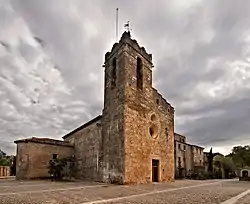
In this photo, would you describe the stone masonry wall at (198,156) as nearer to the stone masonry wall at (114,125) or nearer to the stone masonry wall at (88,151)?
the stone masonry wall at (88,151)

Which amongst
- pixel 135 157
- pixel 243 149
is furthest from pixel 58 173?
pixel 243 149

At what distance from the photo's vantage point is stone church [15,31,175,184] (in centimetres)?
2142

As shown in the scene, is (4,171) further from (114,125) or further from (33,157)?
(114,125)

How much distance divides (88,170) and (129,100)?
9.68 m

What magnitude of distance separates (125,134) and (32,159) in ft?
41.1

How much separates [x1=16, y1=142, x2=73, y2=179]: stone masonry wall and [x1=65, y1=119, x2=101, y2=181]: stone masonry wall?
3287mm

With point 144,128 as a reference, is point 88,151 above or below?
below

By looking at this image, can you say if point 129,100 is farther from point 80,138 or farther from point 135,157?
point 80,138

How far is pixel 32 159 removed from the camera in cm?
2850

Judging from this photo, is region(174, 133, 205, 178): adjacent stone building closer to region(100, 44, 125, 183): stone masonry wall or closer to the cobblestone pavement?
region(100, 44, 125, 183): stone masonry wall

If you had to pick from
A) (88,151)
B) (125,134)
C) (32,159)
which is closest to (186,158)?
(88,151)

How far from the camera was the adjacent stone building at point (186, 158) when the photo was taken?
43.7 m

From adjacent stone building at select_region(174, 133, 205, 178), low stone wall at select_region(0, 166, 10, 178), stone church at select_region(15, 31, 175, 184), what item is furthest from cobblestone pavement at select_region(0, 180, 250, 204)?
adjacent stone building at select_region(174, 133, 205, 178)

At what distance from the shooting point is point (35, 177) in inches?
1118
